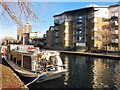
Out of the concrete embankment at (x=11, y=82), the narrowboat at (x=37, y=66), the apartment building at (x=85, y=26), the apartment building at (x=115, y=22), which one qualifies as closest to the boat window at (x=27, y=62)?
the narrowboat at (x=37, y=66)

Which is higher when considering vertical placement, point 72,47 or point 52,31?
point 52,31

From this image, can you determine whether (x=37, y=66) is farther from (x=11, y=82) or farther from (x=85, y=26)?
(x=85, y=26)

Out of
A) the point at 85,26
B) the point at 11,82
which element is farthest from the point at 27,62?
the point at 85,26

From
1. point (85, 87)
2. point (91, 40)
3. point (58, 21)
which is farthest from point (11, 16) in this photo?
point (58, 21)

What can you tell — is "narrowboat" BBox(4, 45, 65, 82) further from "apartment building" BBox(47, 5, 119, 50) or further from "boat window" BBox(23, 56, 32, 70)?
"apartment building" BBox(47, 5, 119, 50)

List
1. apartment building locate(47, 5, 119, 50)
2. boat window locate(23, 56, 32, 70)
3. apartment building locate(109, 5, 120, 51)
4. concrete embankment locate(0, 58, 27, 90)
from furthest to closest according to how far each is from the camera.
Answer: apartment building locate(47, 5, 119, 50)
apartment building locate(109, 5, 120, 51)
boat window locate(23, 56, 32, 70)
concrete embankment locate(0, 58, 27, 90)

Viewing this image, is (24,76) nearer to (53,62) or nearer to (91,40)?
(53,62)

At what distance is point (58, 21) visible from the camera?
6650 cm

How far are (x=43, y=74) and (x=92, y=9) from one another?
46038 millimetres

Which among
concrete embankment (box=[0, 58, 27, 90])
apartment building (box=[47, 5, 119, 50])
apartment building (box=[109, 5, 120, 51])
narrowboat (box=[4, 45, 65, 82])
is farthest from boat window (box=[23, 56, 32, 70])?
apartment building (box=[109, 5, 120, 51])

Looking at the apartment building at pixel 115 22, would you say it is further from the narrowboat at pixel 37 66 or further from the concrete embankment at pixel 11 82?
the concrete embankment at pixel 11 82

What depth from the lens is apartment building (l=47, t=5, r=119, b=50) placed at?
46.8 meters

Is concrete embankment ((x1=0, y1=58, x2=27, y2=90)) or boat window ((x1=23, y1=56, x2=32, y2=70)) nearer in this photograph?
concrete embankment ((x1=0, y1=58, x2=27, y2=90))

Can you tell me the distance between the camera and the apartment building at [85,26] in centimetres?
4684
